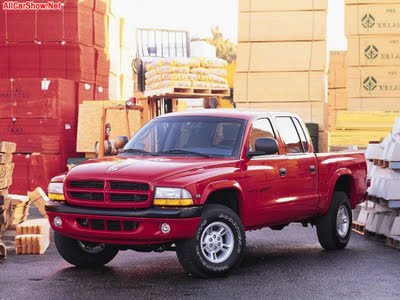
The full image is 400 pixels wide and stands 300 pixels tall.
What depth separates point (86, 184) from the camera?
10141mm

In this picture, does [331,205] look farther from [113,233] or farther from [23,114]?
[23,114]

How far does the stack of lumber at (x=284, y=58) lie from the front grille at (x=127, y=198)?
11.6 m

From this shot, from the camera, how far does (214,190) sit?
10.1 meters

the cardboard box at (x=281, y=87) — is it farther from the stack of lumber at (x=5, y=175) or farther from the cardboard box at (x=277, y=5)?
the stack of lumber at (x=5, y=175)

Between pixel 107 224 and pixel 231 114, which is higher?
pixel 231 114

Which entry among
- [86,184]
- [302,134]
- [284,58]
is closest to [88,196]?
[86,184]

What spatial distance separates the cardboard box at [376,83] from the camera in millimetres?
20391

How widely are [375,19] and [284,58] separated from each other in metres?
2.21

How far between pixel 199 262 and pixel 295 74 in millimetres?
11875

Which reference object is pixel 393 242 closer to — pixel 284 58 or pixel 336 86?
pixel 284 58

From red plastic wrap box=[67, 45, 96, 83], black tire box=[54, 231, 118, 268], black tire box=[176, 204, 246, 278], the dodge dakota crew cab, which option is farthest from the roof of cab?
red plastic wrap box=[67, 45, 96, 83]

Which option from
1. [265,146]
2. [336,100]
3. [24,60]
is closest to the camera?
[265,146]

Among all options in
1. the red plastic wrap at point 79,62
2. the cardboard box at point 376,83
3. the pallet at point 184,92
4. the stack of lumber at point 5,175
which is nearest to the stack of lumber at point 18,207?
the stack of lumber at point 5,175

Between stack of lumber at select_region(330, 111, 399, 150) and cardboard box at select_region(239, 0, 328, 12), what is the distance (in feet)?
8.95
